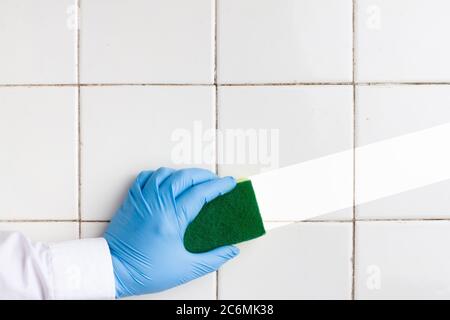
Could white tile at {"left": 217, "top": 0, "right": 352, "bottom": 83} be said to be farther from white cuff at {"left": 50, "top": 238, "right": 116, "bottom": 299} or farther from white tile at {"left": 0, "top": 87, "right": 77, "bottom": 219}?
white cuff at {"left": 50, "top": 238, "right": 116, "bottom": 299}

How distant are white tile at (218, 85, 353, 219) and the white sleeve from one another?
0.36 m

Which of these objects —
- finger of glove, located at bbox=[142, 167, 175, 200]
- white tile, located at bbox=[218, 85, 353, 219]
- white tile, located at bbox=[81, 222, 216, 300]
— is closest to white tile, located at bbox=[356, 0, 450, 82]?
white tile, located at bbox=[218, 85, 353, 219]

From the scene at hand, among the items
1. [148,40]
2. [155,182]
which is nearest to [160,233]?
[155,182]

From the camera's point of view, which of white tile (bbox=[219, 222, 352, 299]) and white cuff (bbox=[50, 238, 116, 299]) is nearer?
white cuff (bbox=[50, 238, 116, 299])

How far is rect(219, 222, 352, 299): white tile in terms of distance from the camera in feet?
3.95

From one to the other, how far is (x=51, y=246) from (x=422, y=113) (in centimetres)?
90

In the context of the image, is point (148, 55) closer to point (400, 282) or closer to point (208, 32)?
point (208, 32)

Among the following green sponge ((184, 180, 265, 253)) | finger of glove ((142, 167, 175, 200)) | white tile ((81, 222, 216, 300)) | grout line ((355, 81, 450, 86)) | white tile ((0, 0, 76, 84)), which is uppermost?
white tile ((0, 0, 76, 84))

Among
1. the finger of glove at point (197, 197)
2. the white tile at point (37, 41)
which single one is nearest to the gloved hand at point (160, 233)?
the finger of glove at point (197, 197)

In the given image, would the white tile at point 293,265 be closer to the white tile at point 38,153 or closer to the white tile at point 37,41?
the white tile at point 38,153

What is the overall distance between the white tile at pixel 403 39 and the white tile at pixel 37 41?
0.68m

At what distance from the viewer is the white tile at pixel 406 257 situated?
1.20 meters

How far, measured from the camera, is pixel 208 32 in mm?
1186

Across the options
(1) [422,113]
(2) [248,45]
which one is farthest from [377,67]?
(2) [248,45]
